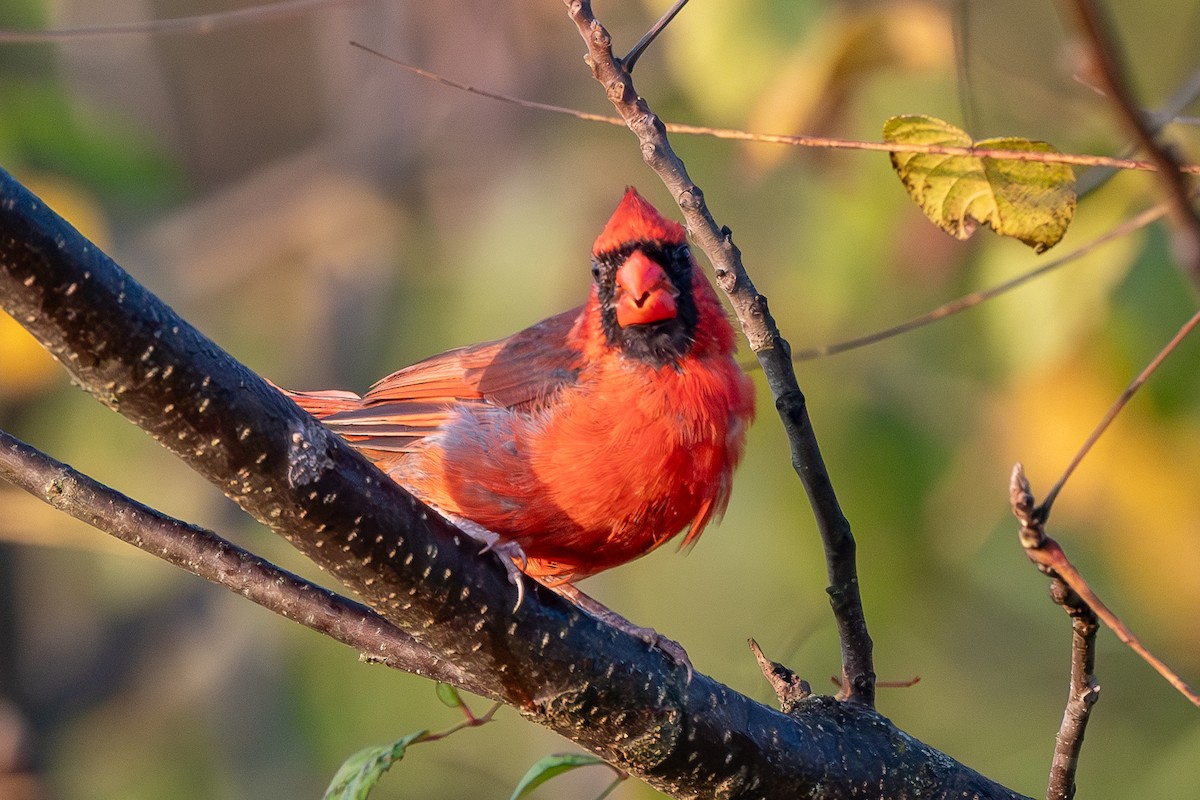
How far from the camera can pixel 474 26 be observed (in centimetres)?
670

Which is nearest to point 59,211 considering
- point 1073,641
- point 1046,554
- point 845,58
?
point 845,58

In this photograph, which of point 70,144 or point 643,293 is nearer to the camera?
point 643,293

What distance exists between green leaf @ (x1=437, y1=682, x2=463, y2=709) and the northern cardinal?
1.22ft

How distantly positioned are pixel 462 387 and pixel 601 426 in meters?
0.55

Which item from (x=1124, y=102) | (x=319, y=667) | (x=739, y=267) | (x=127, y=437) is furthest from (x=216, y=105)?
(x=1124, y=102)

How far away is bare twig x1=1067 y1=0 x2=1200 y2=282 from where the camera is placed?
1.00 metres

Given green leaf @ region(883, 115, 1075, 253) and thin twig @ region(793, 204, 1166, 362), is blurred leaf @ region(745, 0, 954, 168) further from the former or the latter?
green leaf @ region(883, 115, 1075, 253)

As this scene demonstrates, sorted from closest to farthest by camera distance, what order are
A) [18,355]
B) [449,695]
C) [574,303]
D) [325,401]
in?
[449,695] → [325,401] → [18,355] → [574,303]

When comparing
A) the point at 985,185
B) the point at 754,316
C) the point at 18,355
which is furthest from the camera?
the point at 18,355

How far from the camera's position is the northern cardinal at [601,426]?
9.59ft

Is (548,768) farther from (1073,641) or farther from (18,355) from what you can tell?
(18,355)

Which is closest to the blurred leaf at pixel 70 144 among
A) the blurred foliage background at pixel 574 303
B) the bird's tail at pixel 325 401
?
the blurred foliage background at pixel 574 303

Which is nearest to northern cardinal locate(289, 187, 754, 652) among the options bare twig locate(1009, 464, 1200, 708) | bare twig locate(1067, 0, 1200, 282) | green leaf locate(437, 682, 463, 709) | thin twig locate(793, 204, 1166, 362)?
green leaf locate(437, 682, 463, 709)

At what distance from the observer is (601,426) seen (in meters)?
2.96
